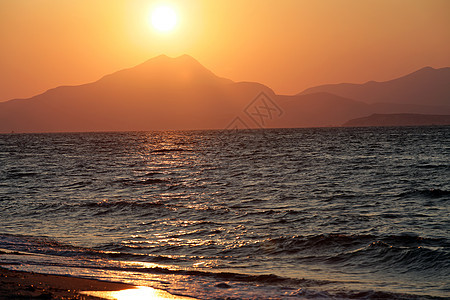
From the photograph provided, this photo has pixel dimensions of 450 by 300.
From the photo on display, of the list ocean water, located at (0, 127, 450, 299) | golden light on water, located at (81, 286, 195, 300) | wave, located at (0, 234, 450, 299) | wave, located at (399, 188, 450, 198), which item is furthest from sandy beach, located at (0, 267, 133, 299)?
wave, located at (399, 188, 450, 198)

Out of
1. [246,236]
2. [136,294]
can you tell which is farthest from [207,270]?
[246,236]

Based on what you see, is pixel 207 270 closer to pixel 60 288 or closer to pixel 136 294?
pixel 136 294

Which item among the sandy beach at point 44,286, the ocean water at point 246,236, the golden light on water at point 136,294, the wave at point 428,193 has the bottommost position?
the wave at point 428,193

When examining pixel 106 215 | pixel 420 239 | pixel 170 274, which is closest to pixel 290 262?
pixel 170 274

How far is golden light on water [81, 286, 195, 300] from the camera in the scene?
10.0 m

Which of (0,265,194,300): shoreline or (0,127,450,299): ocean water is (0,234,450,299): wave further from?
(0,265,194,300): shoreline

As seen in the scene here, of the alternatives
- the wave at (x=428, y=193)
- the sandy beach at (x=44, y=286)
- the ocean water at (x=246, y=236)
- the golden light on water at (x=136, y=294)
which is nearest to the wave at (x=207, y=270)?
the ocean water at (x=246, y=236)

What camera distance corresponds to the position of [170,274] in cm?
1271

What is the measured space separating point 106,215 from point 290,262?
10.9m

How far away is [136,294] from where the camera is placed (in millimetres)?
10328

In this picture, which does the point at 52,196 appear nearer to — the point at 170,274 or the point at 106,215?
the point at 106,215

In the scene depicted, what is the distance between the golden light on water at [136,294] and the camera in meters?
10.0

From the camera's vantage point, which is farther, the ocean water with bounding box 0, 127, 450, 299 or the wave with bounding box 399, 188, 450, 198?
the wave with bounding box 399, 188, 450, 198

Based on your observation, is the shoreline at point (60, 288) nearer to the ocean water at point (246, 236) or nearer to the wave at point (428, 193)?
the ocean water at point (246, 236)
